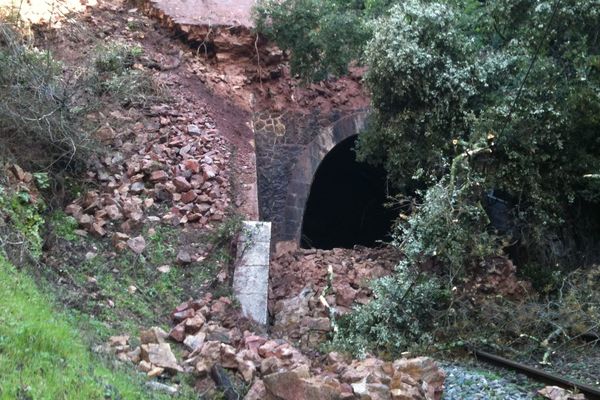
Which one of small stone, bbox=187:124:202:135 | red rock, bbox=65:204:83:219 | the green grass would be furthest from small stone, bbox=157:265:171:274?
small stone, bbox=187:124:202:135

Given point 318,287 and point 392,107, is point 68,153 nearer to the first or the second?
point 318,287

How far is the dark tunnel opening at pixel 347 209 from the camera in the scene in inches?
Answer: 683

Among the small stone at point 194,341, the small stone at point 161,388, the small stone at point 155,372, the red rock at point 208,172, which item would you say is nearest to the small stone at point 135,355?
the small stone at point 155,372

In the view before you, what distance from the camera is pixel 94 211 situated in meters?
9.22

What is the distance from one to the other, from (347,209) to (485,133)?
343 inches

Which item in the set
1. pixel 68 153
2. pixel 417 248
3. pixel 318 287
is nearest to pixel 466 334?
pixel 417 248

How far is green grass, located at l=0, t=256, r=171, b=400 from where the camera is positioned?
4.60 metres

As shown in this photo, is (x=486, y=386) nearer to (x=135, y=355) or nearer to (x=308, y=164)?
(x=135, y=355)

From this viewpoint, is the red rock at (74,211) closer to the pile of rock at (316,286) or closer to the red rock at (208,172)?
the red rock at (208,172)

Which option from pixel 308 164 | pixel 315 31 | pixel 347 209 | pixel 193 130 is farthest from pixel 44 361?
pixel 347 209

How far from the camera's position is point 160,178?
33.5ft

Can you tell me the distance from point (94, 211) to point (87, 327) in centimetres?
296

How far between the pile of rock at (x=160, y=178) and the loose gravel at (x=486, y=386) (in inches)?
172

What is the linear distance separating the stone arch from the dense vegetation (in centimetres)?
191
